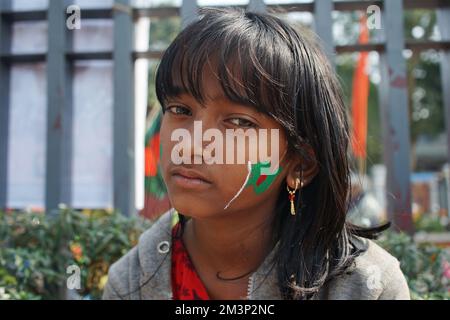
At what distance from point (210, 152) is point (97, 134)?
5.90ft

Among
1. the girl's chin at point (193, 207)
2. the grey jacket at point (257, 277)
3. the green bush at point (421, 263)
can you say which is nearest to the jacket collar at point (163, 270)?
the grey jacket at point (257, 277)

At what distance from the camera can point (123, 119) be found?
8.42 feet

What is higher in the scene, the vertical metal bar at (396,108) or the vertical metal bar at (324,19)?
the vertical metal bar at (324,19)

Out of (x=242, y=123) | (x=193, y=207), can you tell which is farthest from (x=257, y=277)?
(x=242, y=123)

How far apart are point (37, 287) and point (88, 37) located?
1.46 meters

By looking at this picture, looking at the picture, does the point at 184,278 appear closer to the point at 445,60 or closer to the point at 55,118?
the point at 55,118

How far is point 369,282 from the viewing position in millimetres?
1266

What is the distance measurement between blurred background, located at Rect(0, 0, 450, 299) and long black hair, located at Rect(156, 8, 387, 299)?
2.18ft

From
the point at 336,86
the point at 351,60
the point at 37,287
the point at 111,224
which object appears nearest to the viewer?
the point at 336,86

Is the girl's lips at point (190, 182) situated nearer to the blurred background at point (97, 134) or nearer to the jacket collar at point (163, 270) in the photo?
the jacket collar at point (163, 270)

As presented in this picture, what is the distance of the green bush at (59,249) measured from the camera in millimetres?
1973

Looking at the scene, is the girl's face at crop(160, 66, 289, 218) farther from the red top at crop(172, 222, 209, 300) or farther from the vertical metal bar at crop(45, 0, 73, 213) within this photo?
the vertical metal bar at crop(45, 0, 73, 213)
